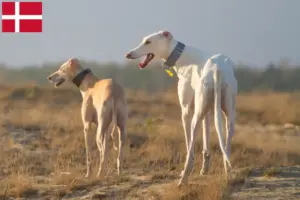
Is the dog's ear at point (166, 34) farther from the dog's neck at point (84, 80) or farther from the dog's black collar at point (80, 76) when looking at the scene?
the dog's black collar at point (80, 76)

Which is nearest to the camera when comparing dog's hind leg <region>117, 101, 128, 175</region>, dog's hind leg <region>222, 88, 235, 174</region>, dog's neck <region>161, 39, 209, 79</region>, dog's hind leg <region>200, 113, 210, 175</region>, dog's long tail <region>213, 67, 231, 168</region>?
dog's long tail <region>213, 67, 231, 168</region>

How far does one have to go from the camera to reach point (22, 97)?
129ft

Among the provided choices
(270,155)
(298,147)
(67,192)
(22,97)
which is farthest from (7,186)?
(22,97)

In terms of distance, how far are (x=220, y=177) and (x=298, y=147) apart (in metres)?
11.6

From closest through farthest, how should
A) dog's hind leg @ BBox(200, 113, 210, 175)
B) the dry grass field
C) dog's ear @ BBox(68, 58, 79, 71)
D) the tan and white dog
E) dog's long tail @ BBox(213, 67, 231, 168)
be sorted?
dog's long tail @ BBox(213, 67, 231, 168) → the dry grass field → dog's hind leg @ BBox(200, 113, 210, 175) → the tan and white dog → dog's ear @ BBox(68, 58, 79, 71)

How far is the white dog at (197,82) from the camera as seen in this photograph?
955 cm

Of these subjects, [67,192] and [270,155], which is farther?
[270,155]

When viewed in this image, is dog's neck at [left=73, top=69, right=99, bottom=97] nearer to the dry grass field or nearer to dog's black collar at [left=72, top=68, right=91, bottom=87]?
dog's black collar at [left=72, top=68, right=91, bottom=87]

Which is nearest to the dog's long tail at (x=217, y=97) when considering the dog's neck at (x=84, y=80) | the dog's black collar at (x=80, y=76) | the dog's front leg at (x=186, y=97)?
the dog's front leg at (x=186, y=97)

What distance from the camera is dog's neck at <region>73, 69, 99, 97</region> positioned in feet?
41.6

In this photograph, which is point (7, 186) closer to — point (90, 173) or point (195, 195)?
point (90, 173)

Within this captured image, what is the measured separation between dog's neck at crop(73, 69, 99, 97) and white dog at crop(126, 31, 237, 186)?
194 cm

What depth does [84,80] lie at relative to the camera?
12.8 metres

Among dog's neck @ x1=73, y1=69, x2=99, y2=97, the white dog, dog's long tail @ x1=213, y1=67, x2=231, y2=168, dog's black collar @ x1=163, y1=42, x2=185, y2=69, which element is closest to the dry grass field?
the white dog
